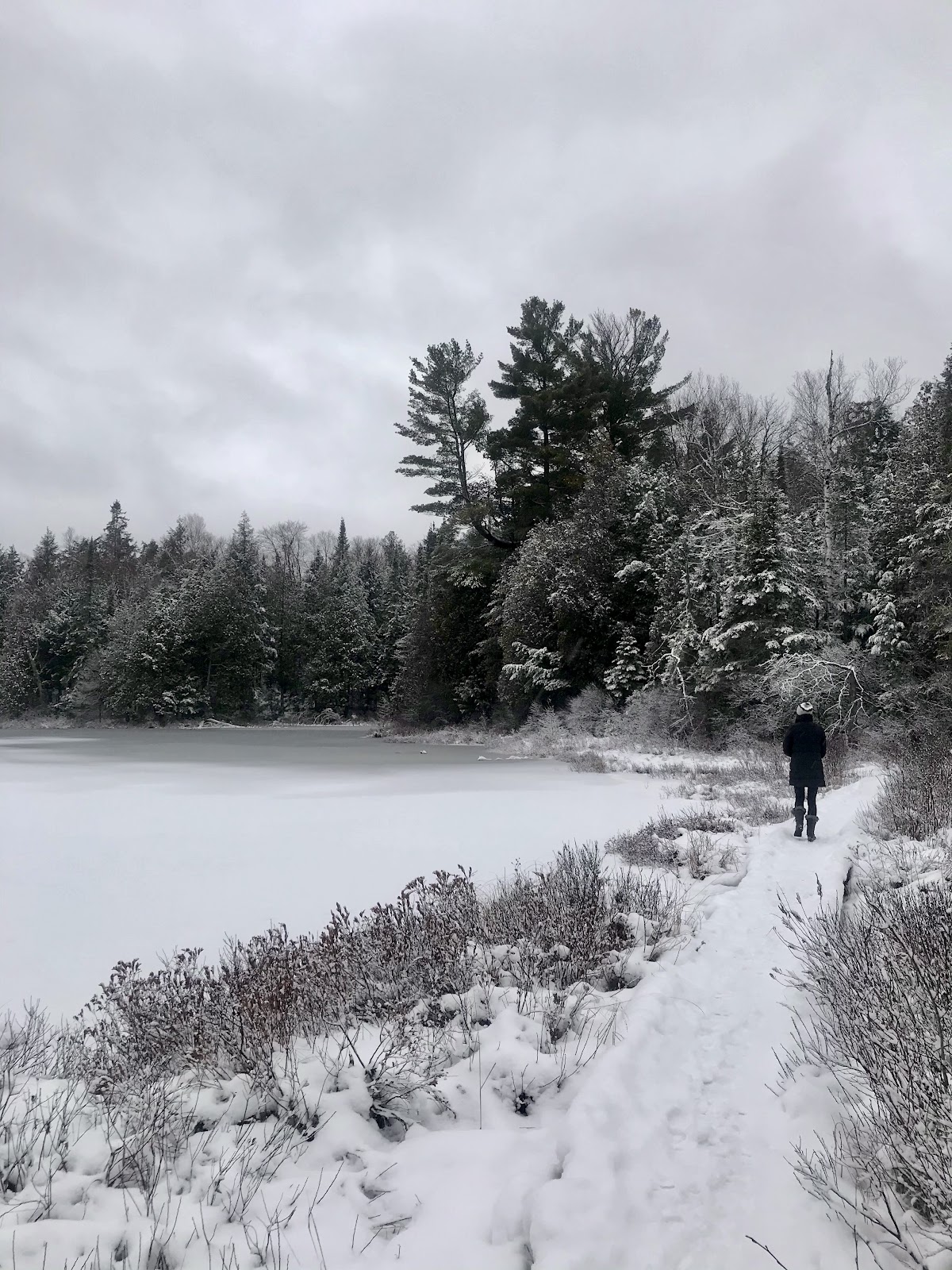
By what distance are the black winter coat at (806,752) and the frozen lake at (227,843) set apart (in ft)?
8.87

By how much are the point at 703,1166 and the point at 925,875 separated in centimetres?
397

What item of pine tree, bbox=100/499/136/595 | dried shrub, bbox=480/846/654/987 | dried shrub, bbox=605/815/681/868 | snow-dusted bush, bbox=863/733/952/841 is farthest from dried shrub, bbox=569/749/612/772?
pine tree, bbox=100/499/136/595

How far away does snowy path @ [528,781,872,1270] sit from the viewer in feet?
7.39

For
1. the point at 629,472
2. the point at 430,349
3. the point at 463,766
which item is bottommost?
the point at 463,766

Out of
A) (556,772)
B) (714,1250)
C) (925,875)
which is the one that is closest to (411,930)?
(714,1250)

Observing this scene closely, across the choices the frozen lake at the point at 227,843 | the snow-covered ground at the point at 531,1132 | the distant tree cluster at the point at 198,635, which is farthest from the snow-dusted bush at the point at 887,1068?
the distant tree cluster at the point at 198,635

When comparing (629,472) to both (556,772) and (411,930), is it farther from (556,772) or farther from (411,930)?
(411,930)

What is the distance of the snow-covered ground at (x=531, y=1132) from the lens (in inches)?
89.3

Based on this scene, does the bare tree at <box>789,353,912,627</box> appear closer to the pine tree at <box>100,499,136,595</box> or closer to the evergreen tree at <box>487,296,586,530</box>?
the evergreen tree at <box>487,296,586,530</box>

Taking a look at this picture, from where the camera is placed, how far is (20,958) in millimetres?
5852

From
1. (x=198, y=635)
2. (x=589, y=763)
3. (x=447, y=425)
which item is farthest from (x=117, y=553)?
(x=589, y=763)

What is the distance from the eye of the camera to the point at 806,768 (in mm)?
8875

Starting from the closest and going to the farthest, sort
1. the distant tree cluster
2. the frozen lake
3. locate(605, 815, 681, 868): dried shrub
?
the frozen lake
locate(605, 815, 681, 868): dried shrub
the distant tree cluster

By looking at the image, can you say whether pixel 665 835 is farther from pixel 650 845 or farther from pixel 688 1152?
pixel 688 1152
